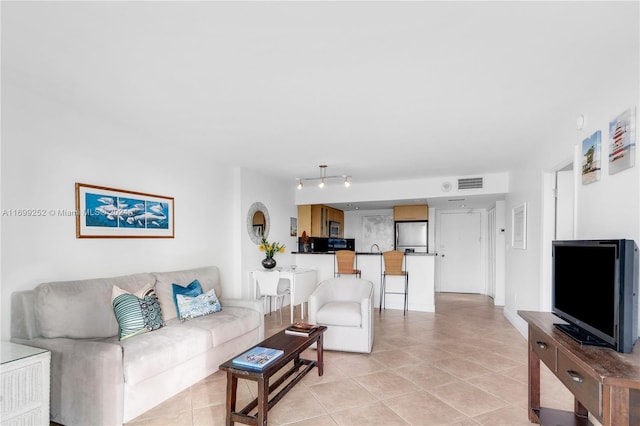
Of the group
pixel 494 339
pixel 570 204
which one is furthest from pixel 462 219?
pixel 570 204

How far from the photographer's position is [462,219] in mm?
8070

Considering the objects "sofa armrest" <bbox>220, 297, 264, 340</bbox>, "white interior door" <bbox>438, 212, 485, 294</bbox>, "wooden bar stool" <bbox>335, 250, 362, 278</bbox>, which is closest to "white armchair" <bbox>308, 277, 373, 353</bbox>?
"sofa armrest" <bbox>220, 297, 264, 340</bbox>

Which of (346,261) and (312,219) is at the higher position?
(312,219)

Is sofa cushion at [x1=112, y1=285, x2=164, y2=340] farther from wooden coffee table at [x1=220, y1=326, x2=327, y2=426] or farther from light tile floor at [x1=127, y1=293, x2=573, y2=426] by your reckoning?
wooden coffee table at [x1=220, y1=326, x2=327, y2=426]

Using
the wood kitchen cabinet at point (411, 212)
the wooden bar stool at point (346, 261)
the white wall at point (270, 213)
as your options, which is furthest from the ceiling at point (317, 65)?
the wood kitchen cabinet at point (411, 212)

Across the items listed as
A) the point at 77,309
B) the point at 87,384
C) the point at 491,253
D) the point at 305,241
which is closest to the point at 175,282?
the point at 77,309

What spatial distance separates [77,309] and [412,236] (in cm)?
644

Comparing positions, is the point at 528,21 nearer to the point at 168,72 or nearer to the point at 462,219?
the point at 168,72

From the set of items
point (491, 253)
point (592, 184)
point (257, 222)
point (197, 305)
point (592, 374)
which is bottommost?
point (197, 305)

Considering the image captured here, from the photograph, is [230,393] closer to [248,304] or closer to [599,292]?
[248,304]

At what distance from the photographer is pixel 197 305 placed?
340 centimetres

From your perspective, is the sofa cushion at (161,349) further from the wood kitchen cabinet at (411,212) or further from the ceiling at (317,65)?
the wood kitchen cabinet at (411,212)

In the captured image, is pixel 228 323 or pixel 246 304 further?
pixel 246 304

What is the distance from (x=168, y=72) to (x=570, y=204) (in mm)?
3775
